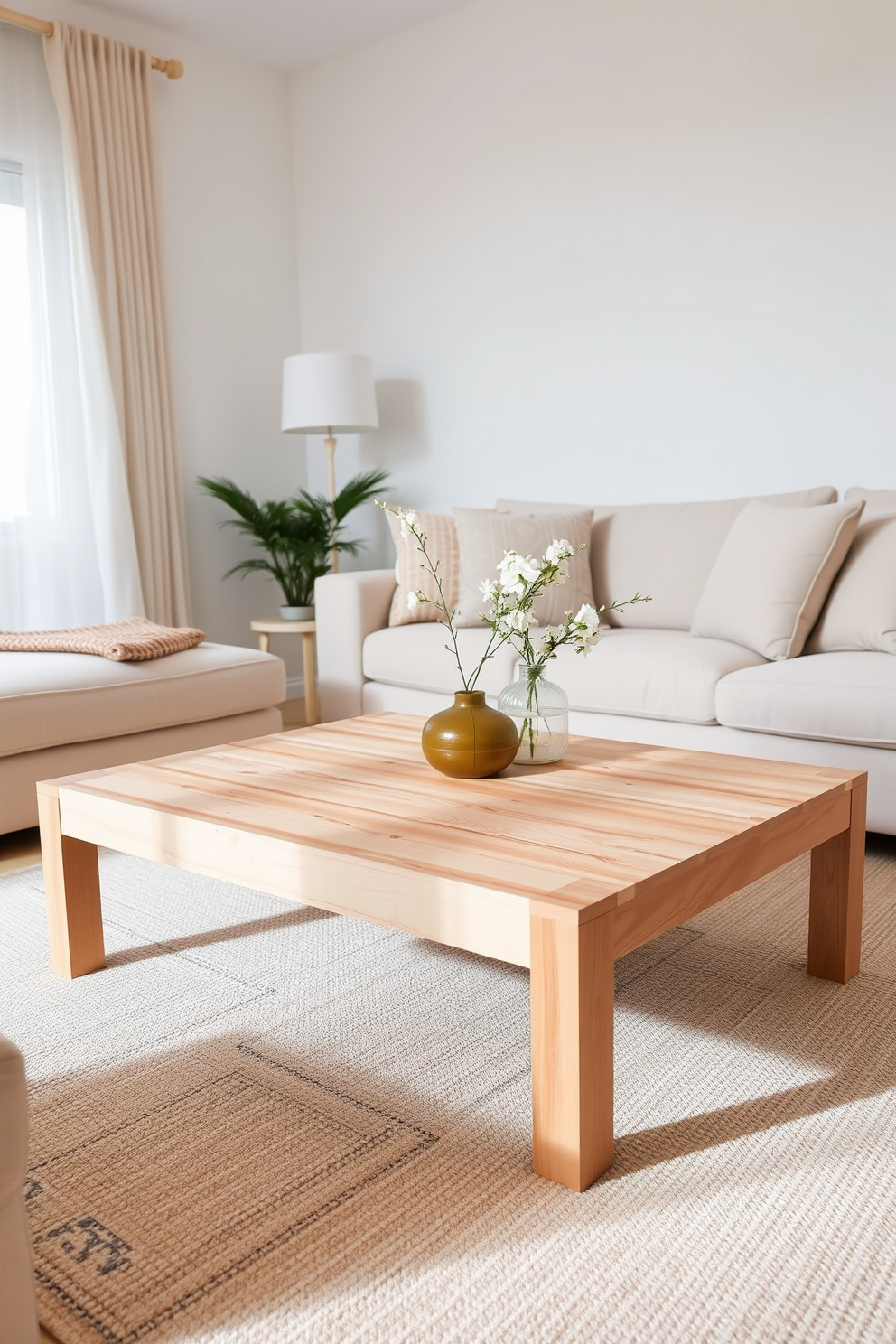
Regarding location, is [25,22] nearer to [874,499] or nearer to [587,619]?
[874,499]

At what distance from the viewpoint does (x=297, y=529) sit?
4.67 metres

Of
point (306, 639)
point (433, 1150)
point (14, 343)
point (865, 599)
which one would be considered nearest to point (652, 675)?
point (865, 599)

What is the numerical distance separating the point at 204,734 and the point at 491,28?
3.06 meters

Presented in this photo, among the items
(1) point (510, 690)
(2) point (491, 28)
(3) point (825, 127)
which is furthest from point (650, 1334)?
(2) point (491, 28)

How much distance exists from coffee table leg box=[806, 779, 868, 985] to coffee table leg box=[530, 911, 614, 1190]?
72 centimetres

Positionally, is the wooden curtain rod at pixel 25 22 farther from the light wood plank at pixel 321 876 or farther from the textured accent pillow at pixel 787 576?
the light wood plank at pixel 321 876

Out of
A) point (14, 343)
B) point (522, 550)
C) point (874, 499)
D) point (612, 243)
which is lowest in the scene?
point (522, 550)

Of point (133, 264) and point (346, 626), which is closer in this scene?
point (346, 626)

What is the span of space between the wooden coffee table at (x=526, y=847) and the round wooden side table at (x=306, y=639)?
80.7 inches

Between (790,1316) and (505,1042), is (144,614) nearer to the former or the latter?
(505,1042)

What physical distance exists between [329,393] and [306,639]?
39.7 inches

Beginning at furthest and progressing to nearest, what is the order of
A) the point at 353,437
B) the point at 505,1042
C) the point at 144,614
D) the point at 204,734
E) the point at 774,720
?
the point at 353,437
the point at 144,614
the point at 204,734
the point at 774,720
the point at 505,1042

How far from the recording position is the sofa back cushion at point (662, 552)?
3459 millimetres

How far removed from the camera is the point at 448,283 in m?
4.62
